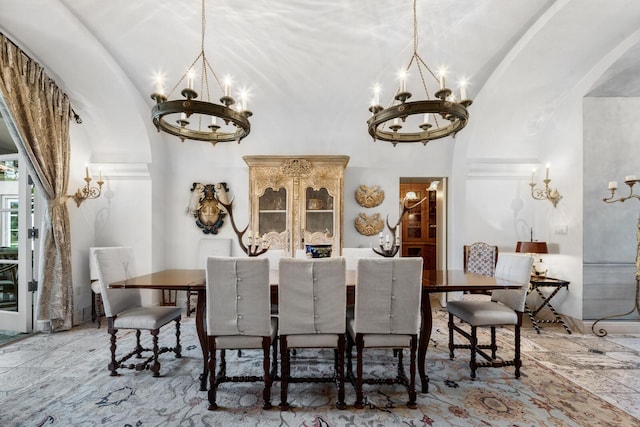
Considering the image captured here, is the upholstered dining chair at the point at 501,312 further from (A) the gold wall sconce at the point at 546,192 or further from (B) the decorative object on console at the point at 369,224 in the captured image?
(B) the decorative object on console at the point at 369,224

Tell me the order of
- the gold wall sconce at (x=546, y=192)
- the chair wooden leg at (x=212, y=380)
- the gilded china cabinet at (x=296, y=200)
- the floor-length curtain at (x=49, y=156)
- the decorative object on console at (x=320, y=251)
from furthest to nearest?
the gilded china cabinet at (x=296, y=200), the gold wall sconce at (x=546, y=192), the floor-length curtain at (x=49, y=156), the decorative object on console at (x=320, y=251), the chair wooden leg at (x=212, y=380)

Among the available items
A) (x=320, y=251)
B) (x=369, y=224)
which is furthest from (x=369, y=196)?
(x=320, y=251)

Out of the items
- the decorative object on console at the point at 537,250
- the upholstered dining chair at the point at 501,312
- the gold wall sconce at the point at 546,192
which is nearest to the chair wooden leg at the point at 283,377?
the upholstered dining chair at the point at 501,312

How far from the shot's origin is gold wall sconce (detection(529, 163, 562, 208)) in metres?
3.93

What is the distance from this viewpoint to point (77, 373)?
8.37ft

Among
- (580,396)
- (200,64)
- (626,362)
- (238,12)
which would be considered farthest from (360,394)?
(200,64)

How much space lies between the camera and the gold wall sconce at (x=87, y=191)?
3.95 m

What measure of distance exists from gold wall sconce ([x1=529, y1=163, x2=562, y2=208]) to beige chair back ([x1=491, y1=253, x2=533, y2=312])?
1.63m

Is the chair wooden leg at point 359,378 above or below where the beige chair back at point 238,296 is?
below

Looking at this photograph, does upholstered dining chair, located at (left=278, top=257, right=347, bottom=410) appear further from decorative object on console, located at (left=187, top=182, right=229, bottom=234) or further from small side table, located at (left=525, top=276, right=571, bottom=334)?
decorative object on console, located at (left=187, top=182, right=229, bottom=234)

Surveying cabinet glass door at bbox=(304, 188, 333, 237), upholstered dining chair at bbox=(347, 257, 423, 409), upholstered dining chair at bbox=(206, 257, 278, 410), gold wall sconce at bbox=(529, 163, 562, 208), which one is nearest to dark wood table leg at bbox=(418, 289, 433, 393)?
upholstered dining chair at bbox=(347, 257, 423, 409)

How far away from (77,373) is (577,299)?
197 inches

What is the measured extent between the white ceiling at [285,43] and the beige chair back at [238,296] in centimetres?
235

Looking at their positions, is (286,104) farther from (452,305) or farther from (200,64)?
(452,305)
